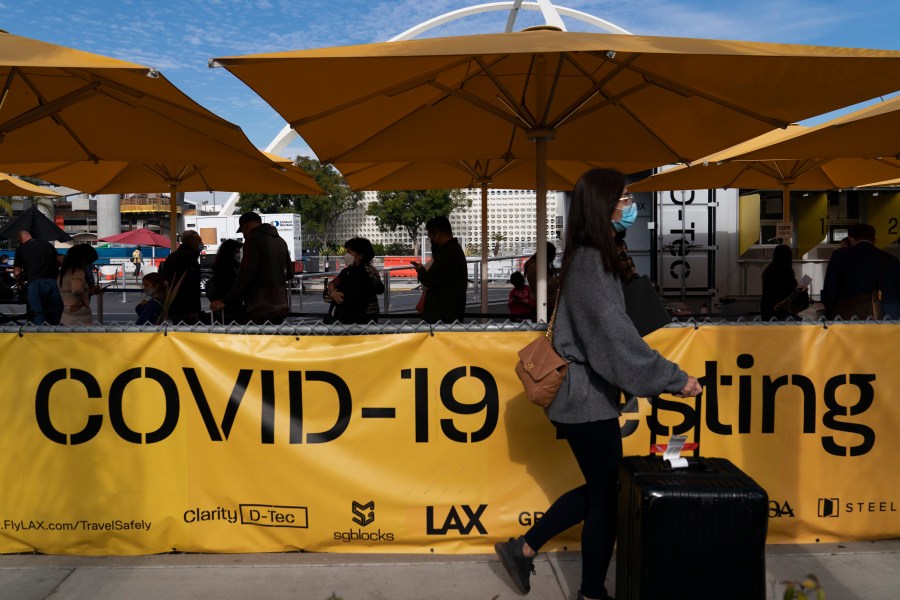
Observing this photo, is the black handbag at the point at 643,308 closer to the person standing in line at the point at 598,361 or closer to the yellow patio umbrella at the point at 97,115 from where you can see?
the person standing in line at the point at 598,361

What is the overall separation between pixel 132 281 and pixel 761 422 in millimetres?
33837

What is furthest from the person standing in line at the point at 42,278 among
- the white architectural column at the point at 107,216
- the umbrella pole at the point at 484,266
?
the white architectural column at the point at 107,216

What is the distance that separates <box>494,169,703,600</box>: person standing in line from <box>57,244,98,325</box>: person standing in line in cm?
632

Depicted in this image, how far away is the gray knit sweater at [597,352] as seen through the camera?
3064mm

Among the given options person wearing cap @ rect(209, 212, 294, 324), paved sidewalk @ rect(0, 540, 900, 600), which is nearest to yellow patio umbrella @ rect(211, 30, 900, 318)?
person wearing cap @ rect(209, 212, 294, 324)

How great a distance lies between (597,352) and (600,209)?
589 millimetres

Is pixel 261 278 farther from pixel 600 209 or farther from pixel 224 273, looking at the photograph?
pixel 600 209

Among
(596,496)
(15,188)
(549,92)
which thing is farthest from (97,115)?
(15,188)

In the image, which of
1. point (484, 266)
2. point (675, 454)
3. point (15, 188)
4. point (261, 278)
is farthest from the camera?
point (15, 188)

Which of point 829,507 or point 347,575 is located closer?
point 347,575

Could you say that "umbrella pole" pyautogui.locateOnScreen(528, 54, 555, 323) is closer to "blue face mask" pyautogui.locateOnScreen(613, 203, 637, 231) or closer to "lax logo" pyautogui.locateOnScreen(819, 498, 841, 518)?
"blue face mask" pyautogui.locateOnScreen(613, 203, 637, 231)

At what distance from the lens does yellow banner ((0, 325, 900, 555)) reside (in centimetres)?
409

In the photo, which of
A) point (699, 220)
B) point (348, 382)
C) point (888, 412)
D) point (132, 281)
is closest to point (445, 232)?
point (348, 382)

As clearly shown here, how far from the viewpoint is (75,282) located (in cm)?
795
